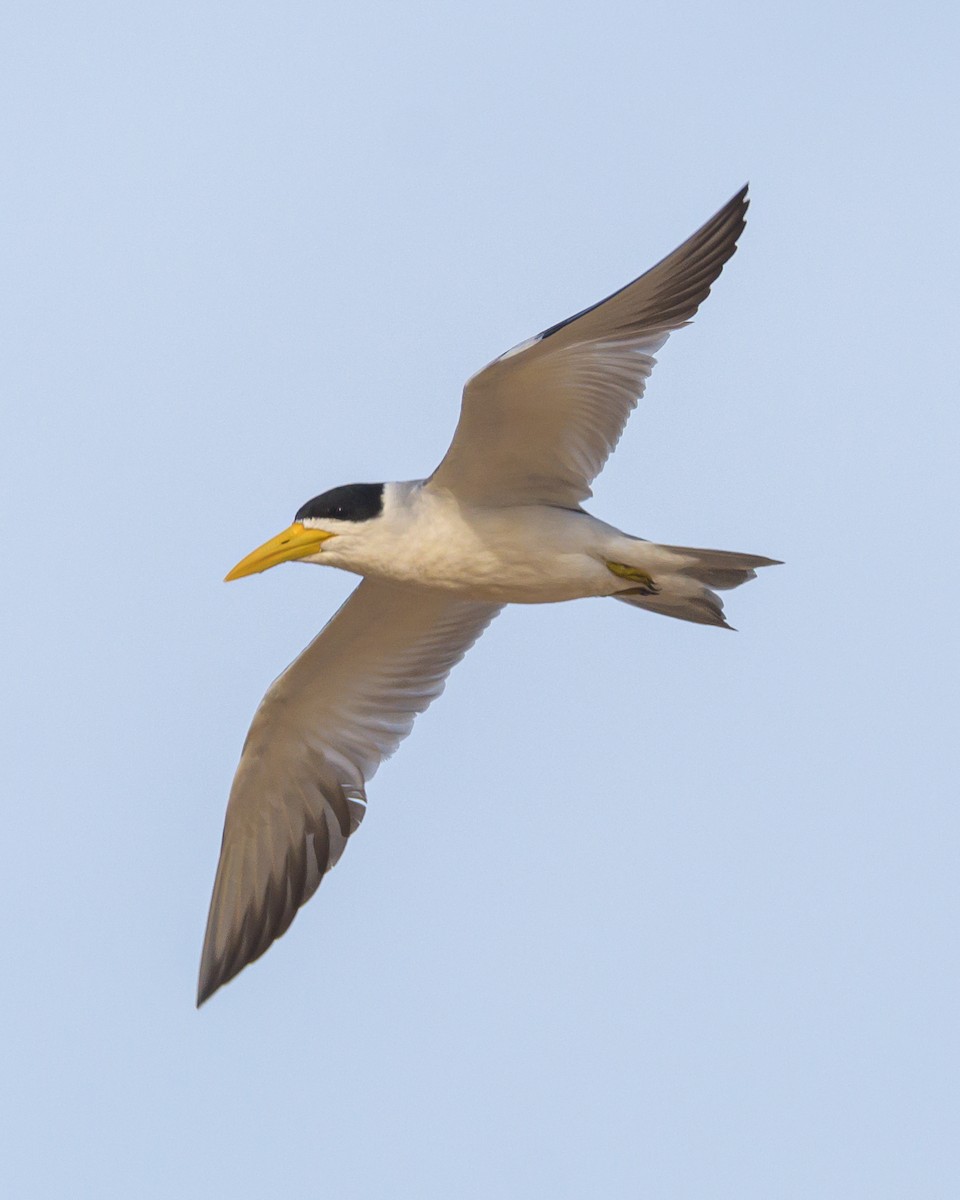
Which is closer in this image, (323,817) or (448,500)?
(448,500)

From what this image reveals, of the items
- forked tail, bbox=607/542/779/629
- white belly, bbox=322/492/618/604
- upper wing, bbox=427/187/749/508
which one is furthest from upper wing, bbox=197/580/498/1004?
forked tail, bbox=607/542/779/629

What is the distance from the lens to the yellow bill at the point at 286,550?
8516 millimetres

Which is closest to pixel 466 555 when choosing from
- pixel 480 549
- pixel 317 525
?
pixel 480 549

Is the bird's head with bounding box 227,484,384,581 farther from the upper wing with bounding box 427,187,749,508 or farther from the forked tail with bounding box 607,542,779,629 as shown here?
the forked tail with bounding box 607,542,779,629

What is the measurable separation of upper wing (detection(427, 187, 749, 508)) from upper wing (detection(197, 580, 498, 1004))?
1161mm

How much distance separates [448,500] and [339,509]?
0.54 metres

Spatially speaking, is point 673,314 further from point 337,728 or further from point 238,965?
point 238,965

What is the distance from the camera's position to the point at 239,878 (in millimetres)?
9703

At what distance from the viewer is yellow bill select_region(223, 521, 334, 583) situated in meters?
8.52

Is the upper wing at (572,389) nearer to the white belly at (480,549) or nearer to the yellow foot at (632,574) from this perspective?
the white belly at (480,549)

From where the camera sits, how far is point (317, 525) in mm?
8531

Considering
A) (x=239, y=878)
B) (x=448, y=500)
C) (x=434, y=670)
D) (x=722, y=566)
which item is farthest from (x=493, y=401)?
(x=239, y=878)

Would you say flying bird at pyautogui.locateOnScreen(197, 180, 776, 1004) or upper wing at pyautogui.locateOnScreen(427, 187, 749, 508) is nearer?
upper wing at pyautogui.locateOnScreen(427, 187, 749, 508)

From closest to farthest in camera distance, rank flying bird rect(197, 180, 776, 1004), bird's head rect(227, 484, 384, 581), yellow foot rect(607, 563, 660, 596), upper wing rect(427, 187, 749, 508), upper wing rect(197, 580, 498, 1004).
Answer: upper wing rect(427, 187, 749, 508) < flying bird rect(197, 180, 776, 1004) < bird's head rect(227, 484, 384, 581) < yellow foot rect(607, 563, 660, 596) < upper wing rect(197, 580, 498, 1004)
